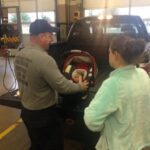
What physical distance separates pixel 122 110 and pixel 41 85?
37.4 inches

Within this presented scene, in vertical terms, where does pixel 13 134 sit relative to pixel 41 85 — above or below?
below

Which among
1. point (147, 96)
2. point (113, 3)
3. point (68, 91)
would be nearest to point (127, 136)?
point (147, 96)

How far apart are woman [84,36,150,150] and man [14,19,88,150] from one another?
0.71 meters

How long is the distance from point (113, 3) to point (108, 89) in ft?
37.3

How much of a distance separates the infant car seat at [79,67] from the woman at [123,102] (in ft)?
3.54

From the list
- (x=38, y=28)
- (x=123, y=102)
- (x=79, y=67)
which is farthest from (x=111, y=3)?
(x=123, y=102)

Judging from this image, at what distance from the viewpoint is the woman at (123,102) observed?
62.1 inches

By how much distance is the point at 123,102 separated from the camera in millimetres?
1587

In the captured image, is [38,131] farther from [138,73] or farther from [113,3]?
[113,3]

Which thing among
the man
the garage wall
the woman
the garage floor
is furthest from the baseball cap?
the garage wall

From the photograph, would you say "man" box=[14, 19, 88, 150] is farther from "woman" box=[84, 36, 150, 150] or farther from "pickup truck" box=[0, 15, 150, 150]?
"woman" box=[84, 36, 150, 150]

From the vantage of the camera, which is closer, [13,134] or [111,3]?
[13,134]

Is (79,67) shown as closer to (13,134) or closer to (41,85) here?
(41,85)

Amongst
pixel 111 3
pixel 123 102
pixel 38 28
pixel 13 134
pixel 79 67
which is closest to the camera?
pixel 123 102
